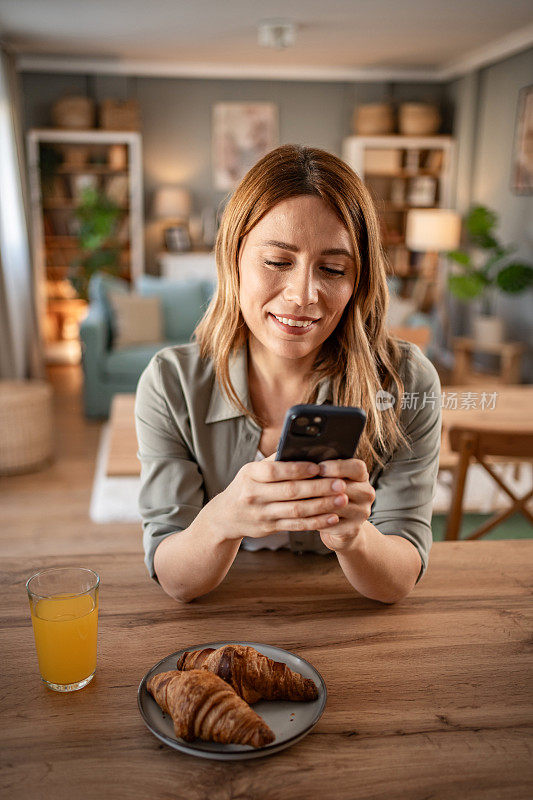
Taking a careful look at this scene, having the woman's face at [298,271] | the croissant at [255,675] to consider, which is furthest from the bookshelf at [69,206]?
the croissant at [255,675]

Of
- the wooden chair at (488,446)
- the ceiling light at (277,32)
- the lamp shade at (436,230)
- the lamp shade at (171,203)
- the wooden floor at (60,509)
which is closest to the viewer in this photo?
the wooden chair at (488,446)

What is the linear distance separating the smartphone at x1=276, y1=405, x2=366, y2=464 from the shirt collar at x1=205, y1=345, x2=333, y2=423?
0.40m

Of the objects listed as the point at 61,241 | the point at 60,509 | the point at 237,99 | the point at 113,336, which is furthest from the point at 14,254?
the point at 237,99

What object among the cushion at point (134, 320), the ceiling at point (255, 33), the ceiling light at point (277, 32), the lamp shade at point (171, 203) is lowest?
the cushion at point (134, 320)

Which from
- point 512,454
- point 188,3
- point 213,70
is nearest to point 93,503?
point 512,454

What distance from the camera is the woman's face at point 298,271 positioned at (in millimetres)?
1009

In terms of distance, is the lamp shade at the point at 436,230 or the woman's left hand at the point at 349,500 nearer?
the woman's left hand at the point at 349,500

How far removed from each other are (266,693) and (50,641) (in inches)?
9.3

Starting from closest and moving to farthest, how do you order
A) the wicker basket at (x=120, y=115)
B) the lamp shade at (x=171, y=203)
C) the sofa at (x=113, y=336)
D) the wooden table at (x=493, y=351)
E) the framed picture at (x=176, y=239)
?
the sofa at (x=113, y=336)
the wooden table at (x=493, y=351)
the wicker basket at (x=120, y=115)
the lamp shade at (x=171, y=203)
the framed picture at (x=176, y=239)

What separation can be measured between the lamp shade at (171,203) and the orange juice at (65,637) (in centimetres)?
601

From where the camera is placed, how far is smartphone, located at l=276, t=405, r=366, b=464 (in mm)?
702

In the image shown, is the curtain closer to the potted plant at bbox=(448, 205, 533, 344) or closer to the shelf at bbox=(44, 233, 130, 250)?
the shelf at bbox=(44, 233, 130, 250)

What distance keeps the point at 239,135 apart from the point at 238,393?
A: 6.16 metres

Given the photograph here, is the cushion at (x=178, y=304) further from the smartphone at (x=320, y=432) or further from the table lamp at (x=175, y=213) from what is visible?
the smartphone at (x=320, y=432)
